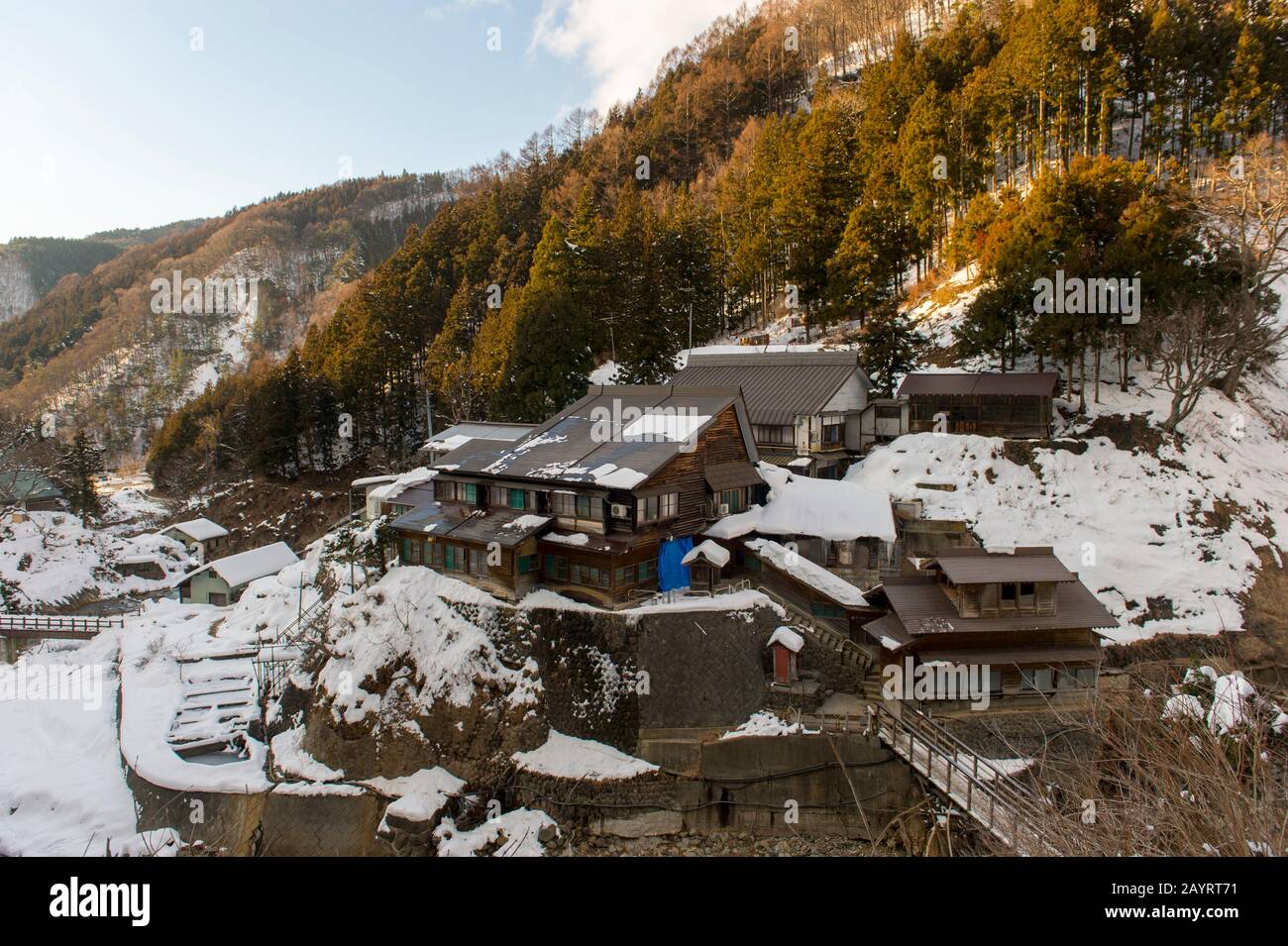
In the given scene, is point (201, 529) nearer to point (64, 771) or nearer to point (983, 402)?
point (64, 771)

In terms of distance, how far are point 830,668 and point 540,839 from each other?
7.26 m

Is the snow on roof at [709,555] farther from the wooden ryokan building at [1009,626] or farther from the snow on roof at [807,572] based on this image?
the wooden ryokan building at [1009,626]

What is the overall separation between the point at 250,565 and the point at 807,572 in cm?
2497

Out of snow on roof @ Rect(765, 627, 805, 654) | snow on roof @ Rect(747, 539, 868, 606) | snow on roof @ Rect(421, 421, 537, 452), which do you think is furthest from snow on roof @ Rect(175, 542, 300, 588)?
snow on roof @ Rect(765, 627, 805, 654)

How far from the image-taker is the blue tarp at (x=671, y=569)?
60.4 ft

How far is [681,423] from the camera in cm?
2006

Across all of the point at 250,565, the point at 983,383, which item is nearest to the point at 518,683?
the point at 983,383

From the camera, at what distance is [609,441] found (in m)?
20.0

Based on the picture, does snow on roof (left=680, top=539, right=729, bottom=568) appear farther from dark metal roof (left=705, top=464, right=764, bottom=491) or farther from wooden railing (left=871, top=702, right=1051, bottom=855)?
wooden railing (left=871, top=702, right=1051, bottom=855)

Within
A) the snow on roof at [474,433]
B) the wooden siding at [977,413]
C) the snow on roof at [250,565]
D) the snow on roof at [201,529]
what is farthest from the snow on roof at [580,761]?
the snow on roof at [201,529]

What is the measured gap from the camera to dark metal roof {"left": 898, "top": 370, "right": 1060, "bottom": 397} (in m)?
23.9

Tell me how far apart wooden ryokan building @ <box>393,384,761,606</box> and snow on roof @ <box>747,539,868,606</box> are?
1669 millimetres
